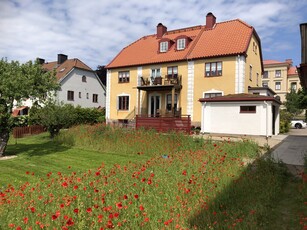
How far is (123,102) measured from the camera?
101 ft

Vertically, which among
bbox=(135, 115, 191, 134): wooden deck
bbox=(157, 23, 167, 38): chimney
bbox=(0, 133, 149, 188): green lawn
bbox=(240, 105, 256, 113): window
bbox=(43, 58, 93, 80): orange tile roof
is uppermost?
bbox=(157, 23, 167, 38): chimney

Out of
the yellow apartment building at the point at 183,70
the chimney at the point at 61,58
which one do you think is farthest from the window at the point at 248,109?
the chimney at the point at 61,58

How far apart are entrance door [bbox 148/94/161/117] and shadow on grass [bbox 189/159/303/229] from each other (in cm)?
2148

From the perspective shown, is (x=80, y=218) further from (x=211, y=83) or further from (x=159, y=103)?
→ (x=159, y=103)

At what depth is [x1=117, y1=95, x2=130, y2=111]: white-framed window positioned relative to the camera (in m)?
30.4

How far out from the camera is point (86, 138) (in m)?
15.6

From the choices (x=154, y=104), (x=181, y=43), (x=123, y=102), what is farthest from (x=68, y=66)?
(x=181, y=43)

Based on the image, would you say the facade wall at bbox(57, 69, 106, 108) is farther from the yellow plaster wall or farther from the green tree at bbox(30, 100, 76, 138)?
the yellow plaster wall

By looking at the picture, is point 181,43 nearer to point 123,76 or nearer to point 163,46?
point 163,46

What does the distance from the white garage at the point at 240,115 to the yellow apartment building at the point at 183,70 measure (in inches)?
169

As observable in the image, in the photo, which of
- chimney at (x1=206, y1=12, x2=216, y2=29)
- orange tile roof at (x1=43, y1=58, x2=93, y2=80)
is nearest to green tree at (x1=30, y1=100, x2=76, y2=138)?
chimney at (x1=206, y1=12, x2=216, y2=29)

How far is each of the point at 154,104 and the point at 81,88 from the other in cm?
1626

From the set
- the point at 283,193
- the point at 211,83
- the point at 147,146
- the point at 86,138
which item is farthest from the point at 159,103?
the point at 283,193

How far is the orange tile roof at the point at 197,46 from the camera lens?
2500 centimetres
